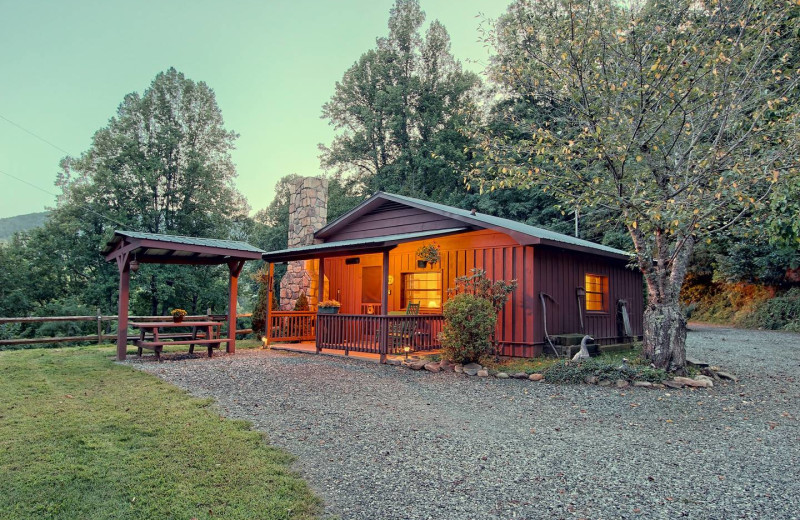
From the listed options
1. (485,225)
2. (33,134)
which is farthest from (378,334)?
(33,134)

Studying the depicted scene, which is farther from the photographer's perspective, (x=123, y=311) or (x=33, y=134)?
(x=33, y=134)

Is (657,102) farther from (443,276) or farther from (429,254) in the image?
(443,276)

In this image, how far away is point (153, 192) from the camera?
21297mm

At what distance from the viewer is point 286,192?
34844 millimetres

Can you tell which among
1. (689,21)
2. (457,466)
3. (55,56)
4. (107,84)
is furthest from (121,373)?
(107,84)

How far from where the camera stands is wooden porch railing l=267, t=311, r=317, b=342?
37.9 ft

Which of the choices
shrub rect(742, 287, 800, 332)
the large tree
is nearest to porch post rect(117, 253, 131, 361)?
the large tree

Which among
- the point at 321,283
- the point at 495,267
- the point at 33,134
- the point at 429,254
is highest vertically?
the point at 33,134

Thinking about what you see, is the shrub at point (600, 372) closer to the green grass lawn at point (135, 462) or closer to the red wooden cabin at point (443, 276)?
the red wooden cabin at point (443, 276)

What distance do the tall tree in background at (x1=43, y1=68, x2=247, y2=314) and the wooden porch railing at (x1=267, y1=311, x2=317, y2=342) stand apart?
1001 cm

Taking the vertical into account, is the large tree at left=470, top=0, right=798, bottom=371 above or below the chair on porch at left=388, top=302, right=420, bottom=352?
above

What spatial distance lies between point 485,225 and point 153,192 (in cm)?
1818

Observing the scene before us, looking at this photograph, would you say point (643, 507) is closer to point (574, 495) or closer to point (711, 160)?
point (574, 495)

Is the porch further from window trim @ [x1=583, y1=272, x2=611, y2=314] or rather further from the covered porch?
window trim @ [x1=583, y1=272, x2=611, y2=314]
